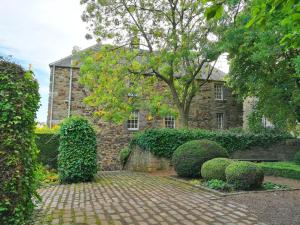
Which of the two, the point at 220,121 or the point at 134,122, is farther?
the point at 220,121

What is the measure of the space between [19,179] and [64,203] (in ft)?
8.68

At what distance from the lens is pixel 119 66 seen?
1542cm

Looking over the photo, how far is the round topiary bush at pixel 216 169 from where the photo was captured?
8320mm

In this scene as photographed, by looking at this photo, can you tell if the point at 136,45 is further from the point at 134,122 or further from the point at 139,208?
the point at 139,208

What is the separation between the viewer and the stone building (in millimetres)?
19016

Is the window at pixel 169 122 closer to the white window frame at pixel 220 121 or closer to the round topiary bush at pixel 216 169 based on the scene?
the white window frame at pixel 220 121

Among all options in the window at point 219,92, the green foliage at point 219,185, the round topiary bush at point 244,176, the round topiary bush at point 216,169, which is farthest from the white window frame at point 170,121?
the round topiary bush at point 244,176

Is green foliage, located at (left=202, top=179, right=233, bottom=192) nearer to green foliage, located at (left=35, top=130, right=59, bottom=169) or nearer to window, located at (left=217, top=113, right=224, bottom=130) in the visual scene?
green foliage, located at (left=35, top=130, right=59, bottom=169)

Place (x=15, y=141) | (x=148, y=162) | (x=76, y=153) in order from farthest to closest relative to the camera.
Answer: (x=148, y=162) < (x=76, y=153) < (x=15, y=141)

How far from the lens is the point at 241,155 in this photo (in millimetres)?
16172

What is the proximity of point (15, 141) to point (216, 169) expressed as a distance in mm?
6340

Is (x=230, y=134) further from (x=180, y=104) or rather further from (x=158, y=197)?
(x=158, y=197)

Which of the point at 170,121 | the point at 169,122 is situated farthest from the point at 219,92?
the point at 169,122

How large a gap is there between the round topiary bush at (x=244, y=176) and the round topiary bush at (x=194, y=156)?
1956 millimetres
